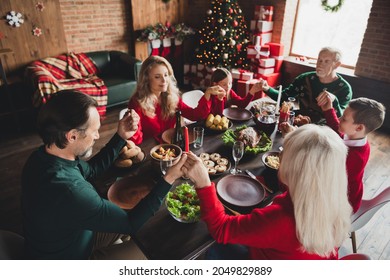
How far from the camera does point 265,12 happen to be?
16.7 feet

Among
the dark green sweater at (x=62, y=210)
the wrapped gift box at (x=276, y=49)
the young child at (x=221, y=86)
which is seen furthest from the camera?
the wrapped gift box at (x=276, y=49)

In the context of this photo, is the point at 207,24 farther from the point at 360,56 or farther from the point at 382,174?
the point at 382,174

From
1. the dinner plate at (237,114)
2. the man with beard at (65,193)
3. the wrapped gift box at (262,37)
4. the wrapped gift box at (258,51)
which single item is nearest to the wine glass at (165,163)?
the man with beard at (65,193)

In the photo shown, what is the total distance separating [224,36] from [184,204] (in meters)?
4.31

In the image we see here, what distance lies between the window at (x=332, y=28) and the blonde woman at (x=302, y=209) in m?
4.68

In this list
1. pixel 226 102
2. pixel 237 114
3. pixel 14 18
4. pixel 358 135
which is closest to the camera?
pixel 358 135

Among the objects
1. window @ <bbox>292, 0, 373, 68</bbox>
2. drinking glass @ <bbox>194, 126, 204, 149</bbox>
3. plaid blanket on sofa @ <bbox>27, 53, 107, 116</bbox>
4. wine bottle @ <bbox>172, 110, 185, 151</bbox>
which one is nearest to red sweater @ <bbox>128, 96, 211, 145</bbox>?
wine bottle @ <bbox>172, 110, 185, 151</bbox>

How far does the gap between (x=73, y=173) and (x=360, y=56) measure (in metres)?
4.82

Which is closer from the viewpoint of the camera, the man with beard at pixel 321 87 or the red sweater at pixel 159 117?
the red sweater at pixel 159 117

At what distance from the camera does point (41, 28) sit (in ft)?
14.5

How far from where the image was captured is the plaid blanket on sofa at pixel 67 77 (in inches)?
148

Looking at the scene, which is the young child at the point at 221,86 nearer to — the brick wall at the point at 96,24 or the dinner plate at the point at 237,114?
the dinner plate at the point at 237,114

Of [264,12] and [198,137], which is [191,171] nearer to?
[198,137]

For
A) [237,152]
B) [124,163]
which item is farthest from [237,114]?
[124,163]
